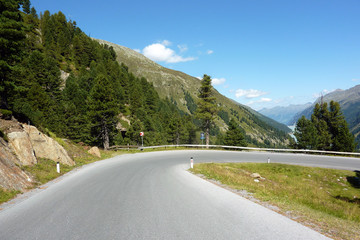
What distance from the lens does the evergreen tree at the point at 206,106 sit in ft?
125

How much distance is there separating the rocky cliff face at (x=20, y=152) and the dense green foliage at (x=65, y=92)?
2841 mm

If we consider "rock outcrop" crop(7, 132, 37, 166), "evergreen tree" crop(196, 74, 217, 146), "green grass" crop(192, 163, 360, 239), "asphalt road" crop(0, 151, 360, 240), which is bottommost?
"green grass" crop(192, 163, 360, 239)

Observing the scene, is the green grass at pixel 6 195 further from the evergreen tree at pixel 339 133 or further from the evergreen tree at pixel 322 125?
the evergreen tree at pixel 339 133

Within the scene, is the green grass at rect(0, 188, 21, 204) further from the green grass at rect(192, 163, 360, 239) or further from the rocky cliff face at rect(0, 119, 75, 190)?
the green grass at rect(192, 163, 360, 239)

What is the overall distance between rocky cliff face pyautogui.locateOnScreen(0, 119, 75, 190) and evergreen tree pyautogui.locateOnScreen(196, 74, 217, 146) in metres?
25.4

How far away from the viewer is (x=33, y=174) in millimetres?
11906

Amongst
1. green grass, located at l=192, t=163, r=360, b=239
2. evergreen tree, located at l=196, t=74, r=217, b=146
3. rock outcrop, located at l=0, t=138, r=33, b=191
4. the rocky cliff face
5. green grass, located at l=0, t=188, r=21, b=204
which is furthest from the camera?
evergreen tree, located at l=196, t=74, r=217, b=146

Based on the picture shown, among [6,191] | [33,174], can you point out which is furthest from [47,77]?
[6,191]

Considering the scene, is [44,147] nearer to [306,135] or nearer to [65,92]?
[65,92]

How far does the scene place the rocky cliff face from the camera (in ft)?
31.9

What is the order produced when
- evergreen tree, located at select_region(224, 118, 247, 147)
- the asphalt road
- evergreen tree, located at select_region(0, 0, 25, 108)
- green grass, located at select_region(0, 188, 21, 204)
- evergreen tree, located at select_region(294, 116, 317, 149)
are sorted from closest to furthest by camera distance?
the asphalt road
green grass, located at select_region(0, 188, 21, 204)
evergreen tree, located at select_region(0, 0, 25, 108)
evergreen tree, located at select_region(294, 116, 317, 149)
evergreen tree, located at select_region(224, 118, 247, 147)

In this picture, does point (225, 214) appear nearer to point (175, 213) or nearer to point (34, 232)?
point (175, 213)

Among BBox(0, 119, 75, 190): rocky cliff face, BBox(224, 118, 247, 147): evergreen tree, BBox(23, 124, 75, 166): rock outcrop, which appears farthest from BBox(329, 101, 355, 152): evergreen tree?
BBox(23, 124, 75, 166): rock outcrop

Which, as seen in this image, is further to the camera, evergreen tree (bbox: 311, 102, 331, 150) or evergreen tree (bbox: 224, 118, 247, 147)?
evergreen tree (bbox: 224, 118, 247, 147)
